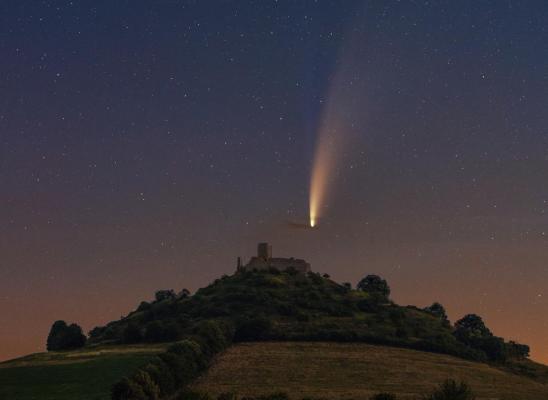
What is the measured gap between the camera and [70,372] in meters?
88.8

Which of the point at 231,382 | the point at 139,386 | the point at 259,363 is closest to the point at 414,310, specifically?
the point at 259,363

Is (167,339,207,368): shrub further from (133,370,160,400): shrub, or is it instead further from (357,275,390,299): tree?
(357,275,390,299): tree

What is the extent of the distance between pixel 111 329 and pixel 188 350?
48.5 meters

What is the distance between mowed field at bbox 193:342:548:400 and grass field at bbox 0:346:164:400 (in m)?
10.5

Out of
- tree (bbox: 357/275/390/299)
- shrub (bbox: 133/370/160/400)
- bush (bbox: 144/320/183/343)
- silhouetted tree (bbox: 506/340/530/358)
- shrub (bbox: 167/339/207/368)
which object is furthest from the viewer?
tree (bbox: 357/275/390/299)

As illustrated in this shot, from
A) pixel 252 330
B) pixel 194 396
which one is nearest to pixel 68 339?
pixel 252 330

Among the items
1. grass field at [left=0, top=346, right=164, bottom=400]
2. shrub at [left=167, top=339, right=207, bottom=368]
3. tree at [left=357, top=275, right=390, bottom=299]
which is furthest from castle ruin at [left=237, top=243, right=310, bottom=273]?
shrub at [left=167, top=339, right=207, bottom=368]

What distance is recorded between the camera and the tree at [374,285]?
602 feet

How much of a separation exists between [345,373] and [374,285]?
94155 mm

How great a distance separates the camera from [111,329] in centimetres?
13375

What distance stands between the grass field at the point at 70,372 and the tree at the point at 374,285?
8689 cm

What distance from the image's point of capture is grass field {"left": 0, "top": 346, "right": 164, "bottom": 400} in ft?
251

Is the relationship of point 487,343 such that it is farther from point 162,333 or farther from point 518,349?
point 162,333

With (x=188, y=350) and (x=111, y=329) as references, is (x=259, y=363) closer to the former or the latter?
(x=188, y=350)
